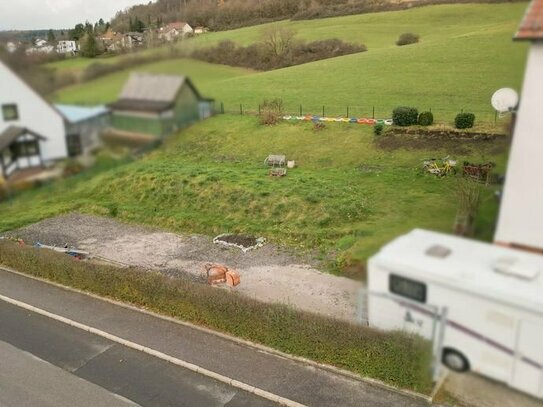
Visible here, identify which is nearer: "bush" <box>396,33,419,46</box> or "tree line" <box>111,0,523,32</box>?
"tree line" <box>111,0,523,32</box>

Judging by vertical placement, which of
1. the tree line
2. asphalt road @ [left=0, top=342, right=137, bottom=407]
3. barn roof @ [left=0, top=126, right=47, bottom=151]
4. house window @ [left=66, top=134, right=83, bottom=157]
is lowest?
asphalt road @ [left=0, top=342, right=137, bottom=407]

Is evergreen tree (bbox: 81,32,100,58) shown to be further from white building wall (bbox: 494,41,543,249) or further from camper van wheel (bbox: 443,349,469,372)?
camper van wheel (bbox: 443,349,469,372)

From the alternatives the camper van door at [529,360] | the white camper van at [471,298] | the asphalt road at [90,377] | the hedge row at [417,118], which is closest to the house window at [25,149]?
the white camper van at [471,298]

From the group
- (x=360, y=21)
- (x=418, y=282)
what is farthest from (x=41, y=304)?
(x=418, y=282)

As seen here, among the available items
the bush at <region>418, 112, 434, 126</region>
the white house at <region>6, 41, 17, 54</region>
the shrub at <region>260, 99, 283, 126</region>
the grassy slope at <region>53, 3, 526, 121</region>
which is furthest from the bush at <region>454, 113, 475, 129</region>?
the white house at <region>6, 41, 17, 54</region>

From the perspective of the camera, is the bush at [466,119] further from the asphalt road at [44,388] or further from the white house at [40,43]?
the asphalt road at [44,388]

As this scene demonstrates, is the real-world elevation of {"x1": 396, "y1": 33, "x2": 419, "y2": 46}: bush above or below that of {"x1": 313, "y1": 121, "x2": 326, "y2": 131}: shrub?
above

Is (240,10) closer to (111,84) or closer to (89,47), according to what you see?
(89,47)
